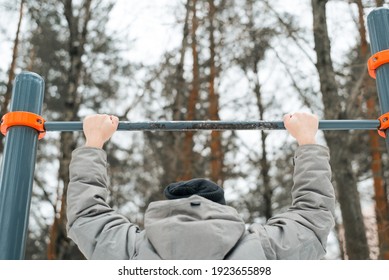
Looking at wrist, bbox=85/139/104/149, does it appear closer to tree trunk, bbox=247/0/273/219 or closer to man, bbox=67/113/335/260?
man, bbox=67/113/335/260

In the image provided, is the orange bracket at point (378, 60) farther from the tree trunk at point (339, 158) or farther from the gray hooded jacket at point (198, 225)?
the tree trunk at point (339, 158)

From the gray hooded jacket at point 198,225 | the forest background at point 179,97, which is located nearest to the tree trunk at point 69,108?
the forest background at point 179,97

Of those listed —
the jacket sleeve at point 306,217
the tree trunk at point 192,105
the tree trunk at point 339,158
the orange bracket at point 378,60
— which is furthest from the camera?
the tree trunk at point 192,105

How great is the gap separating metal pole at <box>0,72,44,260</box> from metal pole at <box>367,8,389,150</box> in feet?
4.21

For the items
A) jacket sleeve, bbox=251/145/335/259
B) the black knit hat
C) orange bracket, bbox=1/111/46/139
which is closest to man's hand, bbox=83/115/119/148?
orange bracket, bbox=1/111/46/139

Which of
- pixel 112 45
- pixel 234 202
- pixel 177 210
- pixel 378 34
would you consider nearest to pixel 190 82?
pixel 112 45

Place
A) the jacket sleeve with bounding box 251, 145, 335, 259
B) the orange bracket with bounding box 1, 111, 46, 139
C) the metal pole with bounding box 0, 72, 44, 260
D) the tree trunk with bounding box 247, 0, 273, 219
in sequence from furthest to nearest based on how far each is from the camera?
the tree trunk with bounding box 247, 0, 273, 219 < the orange bracket with bounding box 1, 111, 46, 139 < the metal pole with bounding box 0, 72, 44, 260 < the jacket sleeve with bounding box 251, 145, 335, 259

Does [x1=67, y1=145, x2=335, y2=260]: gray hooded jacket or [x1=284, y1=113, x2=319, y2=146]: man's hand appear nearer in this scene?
[x1=67, y1=145, x2=335, y2=260]: gray hooded jacket

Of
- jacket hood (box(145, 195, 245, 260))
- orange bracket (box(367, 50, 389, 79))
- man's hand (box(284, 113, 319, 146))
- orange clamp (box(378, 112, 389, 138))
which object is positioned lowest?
jacket hood (box(145, 195, 245, 260))

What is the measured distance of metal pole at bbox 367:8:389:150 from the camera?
1.77m

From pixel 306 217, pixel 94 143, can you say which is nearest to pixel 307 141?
pixel 306 217

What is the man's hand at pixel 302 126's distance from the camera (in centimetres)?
156

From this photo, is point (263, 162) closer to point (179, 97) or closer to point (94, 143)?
point (179, 97)
